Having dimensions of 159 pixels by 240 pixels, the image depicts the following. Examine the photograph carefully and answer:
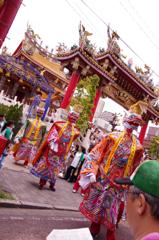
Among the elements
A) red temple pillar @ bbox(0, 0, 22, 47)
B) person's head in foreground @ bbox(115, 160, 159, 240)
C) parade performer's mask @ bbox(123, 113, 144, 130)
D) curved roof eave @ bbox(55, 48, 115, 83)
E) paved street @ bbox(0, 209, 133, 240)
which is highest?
curved roof eave @ bbox(55, 48, 115, 83)

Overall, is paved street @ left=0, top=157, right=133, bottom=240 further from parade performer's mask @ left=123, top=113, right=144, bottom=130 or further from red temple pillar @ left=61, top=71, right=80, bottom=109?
red temple pillar @ left=61, top=71, right=80, bottom=109

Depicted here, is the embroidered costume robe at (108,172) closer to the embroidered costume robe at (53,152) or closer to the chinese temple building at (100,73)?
the embroidered costume robe at (53,152)

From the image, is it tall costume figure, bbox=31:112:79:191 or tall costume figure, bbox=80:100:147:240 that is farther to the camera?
tall costume figure, bbox=31:112:79:191

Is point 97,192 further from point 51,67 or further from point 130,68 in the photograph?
point 51,67

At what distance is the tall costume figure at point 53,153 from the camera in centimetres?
699

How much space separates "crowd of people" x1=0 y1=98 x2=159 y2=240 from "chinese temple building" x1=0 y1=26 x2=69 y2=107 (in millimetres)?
13750

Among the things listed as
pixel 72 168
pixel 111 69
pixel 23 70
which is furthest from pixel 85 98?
pixel 23 70

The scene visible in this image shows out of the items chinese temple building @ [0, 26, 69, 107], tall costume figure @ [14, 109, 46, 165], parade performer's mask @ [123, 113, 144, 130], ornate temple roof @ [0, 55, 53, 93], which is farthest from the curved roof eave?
parade performer's mask @ [123, 113, 144, 130]

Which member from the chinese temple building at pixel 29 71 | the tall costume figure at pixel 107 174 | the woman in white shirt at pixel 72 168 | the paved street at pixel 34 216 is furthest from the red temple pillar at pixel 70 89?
the tall costume figure at pixel 107 174

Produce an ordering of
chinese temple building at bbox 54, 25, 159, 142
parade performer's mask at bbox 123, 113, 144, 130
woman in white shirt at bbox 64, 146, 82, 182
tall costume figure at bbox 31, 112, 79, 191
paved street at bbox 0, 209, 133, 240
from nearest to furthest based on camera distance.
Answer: paved street at bbox 0, 209, 133, 240 → parade performer's mask at bbox 123, 113, 144, 130 → tall costume figure at bbox 31, 112, 79, 191 → woman in white shirt at bbox 64, 146, 82, 182 → chinese temple building at bbox 54, 25, 159, 142

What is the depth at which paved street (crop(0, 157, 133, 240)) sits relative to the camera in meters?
4.17

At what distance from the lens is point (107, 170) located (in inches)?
183

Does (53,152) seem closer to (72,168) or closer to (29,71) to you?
(72,168)

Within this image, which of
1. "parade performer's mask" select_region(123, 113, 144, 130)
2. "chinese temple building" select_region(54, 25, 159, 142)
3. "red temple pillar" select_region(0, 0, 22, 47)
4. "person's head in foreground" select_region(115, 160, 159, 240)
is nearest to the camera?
"person's head in foreground" select_region(115, 160, 159, 240)
